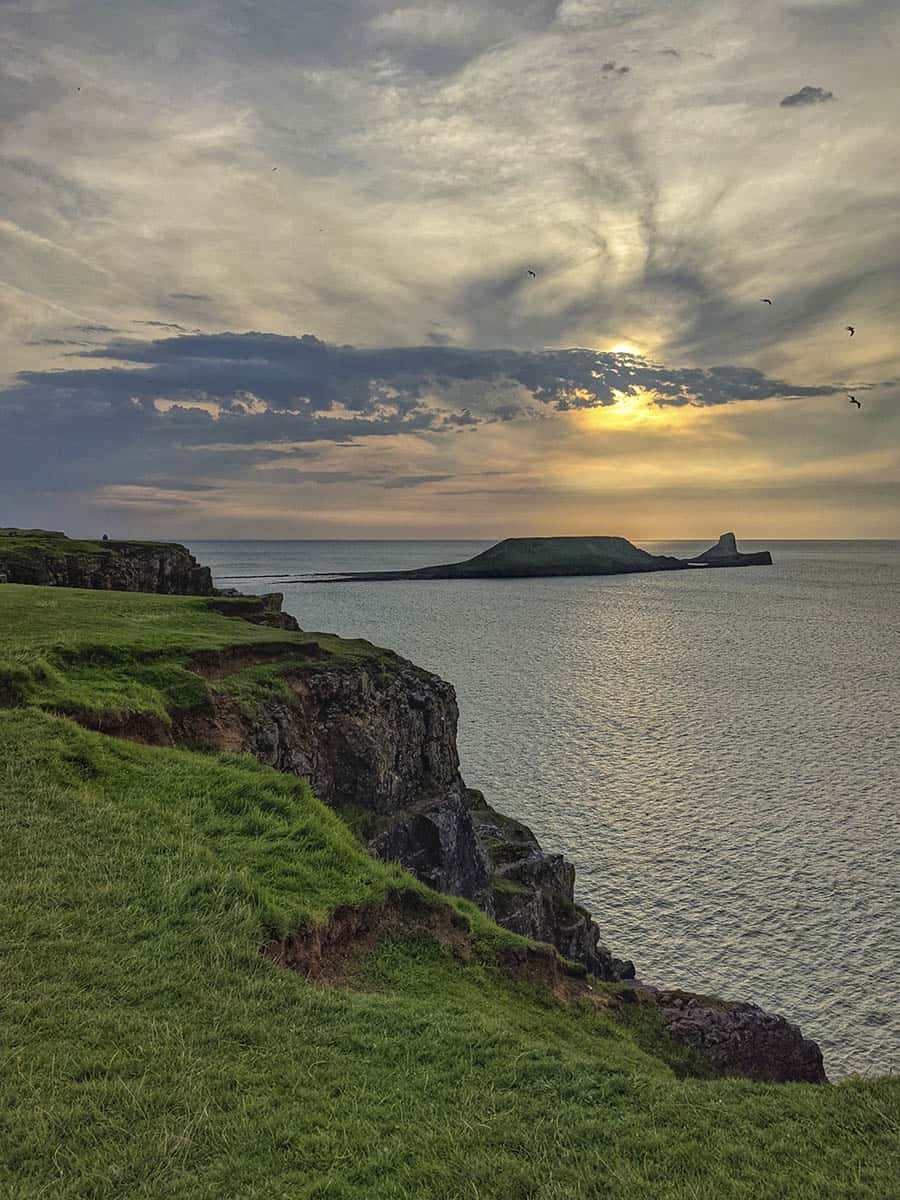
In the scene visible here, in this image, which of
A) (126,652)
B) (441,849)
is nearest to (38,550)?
(126,652)

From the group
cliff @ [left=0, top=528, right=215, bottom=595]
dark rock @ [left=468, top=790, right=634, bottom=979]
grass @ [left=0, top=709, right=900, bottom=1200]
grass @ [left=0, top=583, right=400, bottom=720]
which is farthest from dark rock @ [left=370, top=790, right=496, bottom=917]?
cliff @ [left=0, top=528, right=215, bottom=595]

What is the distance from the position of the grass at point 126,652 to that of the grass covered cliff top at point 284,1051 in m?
2.41

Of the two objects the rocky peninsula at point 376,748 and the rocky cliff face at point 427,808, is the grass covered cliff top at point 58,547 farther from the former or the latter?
the rocky cliff face at point 427,808

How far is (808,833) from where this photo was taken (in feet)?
137

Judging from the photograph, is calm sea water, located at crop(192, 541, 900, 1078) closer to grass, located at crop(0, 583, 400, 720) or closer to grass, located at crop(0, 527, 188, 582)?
grass, located at crop(0, 583, 400, 720)

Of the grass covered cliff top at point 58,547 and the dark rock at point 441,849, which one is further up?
the grass covered cliff top at point 58,547

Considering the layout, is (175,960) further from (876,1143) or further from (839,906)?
(839,906)

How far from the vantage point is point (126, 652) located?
74.9ft

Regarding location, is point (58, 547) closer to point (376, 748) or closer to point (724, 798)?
point (376, 748)

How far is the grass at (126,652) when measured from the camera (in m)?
19.3

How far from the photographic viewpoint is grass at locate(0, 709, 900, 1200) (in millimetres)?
7875

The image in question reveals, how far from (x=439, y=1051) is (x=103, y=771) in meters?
9.85

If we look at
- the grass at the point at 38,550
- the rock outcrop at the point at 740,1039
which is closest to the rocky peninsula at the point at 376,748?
the rock outcrop at the point at 740,1039

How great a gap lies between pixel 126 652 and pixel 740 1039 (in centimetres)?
2200
